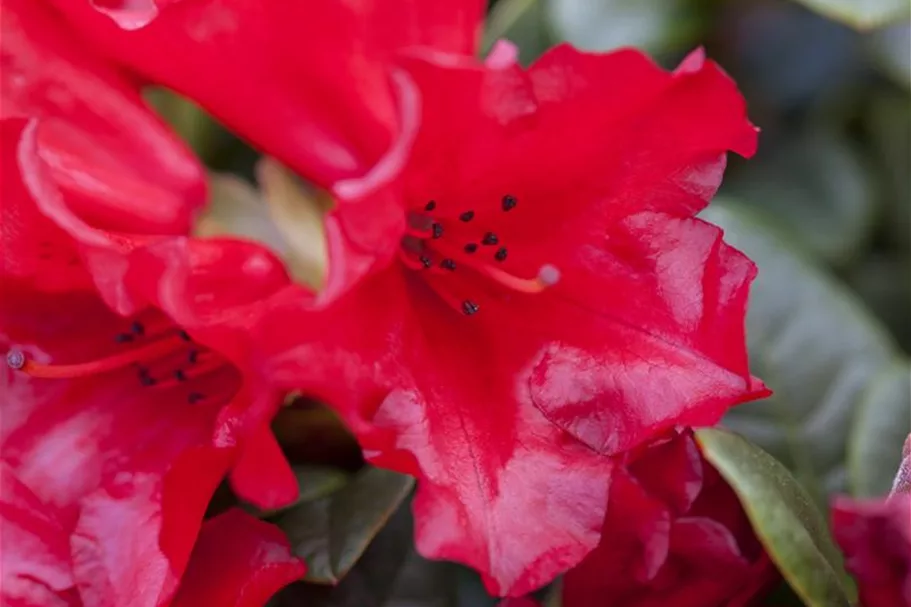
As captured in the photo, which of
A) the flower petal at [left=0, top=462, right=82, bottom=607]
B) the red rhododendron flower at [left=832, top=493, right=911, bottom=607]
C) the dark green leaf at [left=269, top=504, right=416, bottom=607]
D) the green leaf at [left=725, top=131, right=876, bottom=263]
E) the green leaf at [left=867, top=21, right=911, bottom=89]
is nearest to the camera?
the red rhododendron flower at [left=832, top=493, right=911, bottom=607]

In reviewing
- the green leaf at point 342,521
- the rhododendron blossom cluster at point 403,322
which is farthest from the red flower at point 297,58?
the green leaf at point 342,521

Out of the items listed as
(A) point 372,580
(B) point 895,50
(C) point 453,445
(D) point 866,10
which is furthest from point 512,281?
(B) point 895,50

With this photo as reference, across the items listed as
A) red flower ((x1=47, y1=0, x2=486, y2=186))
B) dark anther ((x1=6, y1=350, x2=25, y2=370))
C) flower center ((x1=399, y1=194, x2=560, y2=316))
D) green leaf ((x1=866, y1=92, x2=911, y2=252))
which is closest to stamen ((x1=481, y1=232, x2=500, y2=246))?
flower center ((x1=399, y1=194, x2=560, y2=316))

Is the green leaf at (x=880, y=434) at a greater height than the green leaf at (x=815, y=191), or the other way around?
the green leaf at (x=880, y=434)

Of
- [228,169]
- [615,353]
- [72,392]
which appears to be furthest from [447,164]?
Result: [228,169]

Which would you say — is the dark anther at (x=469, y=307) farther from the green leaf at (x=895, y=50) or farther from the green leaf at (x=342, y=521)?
the green leaf at (x=895, y=50)

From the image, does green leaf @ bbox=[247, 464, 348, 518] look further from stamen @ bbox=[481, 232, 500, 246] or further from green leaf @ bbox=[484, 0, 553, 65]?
green leaf @ bbox=[484, 0, 553, 65]
